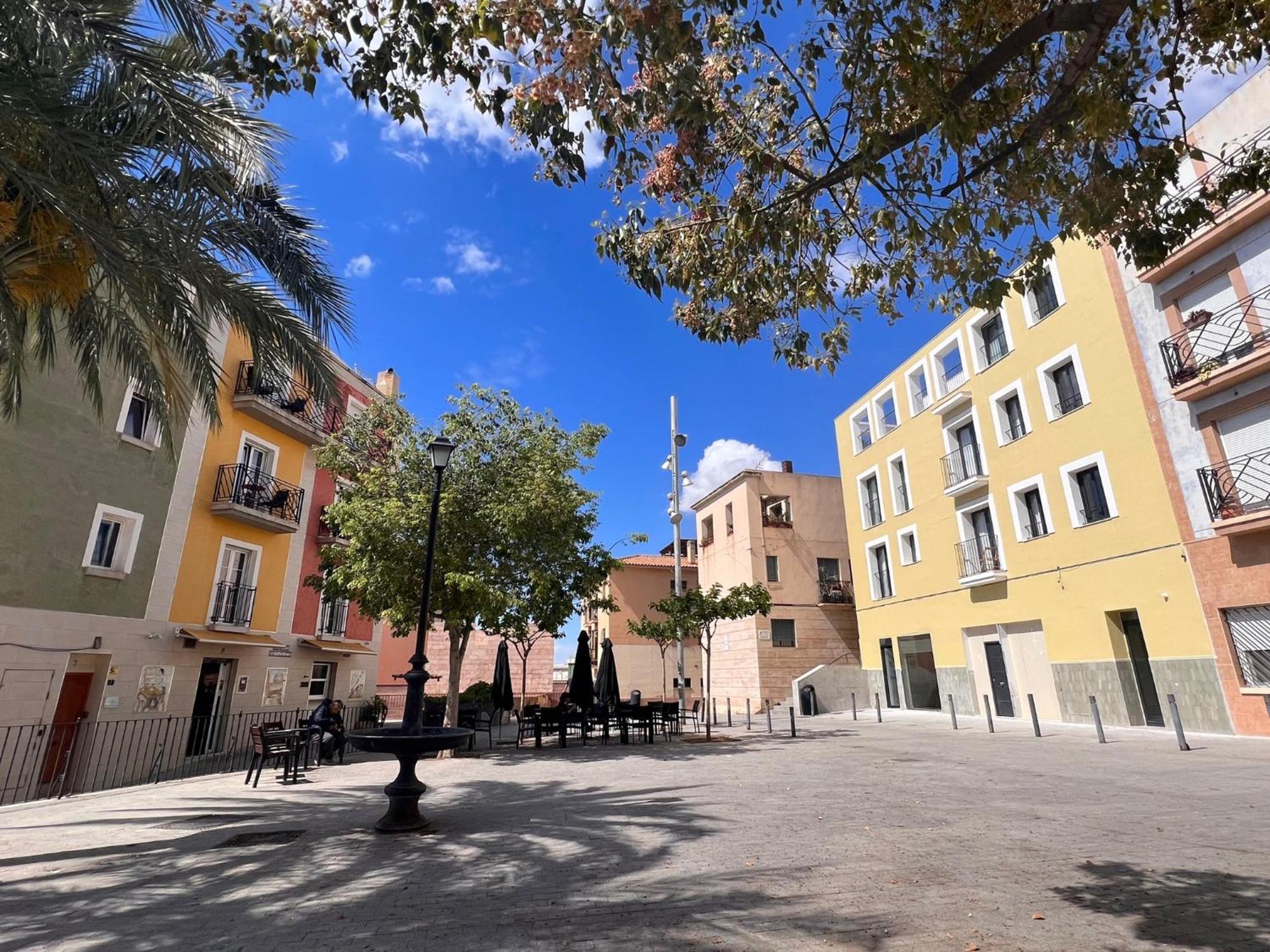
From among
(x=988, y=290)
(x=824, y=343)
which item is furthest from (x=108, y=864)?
(x=988, y=290)

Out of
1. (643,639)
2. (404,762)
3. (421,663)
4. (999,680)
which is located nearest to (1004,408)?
(999,680)

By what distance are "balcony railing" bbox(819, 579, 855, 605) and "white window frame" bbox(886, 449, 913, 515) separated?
578 centimetres

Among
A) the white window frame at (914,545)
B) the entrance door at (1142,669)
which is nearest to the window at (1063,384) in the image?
the entrance door at (1142,669)

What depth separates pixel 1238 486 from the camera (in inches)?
528

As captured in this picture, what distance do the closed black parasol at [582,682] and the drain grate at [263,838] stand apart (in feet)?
30.8

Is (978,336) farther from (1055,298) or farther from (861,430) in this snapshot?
(861,430)

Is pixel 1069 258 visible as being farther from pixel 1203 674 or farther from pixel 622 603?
pixel 622 603

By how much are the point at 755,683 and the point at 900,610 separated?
268 inches

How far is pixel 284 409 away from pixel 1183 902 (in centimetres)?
1989

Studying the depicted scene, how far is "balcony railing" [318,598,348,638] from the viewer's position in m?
20.4

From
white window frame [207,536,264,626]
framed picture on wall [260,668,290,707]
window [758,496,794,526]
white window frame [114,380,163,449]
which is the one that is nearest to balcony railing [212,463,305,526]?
white window frame [207,536,264,626]

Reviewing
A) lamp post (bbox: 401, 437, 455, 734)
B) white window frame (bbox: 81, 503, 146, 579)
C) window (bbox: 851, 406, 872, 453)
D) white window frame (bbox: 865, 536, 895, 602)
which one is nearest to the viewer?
lamp post (bbox: 401, 437, 455, 734)

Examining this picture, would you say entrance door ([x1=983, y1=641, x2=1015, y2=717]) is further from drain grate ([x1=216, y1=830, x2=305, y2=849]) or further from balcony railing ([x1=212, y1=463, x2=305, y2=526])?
balcony railing ([x1=212, y1=463, x2=305, y2=526])

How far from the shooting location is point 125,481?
14266 mm
